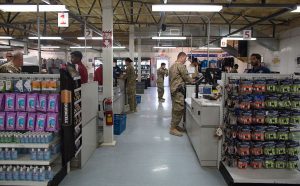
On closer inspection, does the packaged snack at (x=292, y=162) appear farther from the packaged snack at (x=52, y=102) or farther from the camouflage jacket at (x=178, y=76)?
the packaged snack at (x=52, y=102)

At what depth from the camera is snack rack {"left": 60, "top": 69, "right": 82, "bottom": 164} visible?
391 cm

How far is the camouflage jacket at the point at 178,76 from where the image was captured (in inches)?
270

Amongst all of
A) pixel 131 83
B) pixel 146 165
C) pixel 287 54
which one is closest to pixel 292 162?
pixel 146 165

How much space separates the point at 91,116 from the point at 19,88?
65.6 inches

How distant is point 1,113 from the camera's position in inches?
154

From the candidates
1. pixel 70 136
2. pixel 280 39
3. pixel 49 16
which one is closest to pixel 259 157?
pixel 70 136

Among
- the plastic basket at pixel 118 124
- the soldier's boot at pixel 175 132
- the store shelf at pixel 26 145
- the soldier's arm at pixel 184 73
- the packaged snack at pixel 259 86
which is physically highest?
the soldier's arm at pixel 184 73

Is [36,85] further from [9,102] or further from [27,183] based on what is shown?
[27,183]

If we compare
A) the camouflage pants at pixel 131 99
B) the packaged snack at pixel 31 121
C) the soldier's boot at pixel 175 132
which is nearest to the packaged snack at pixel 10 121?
the packaged snack at pixel 31 121

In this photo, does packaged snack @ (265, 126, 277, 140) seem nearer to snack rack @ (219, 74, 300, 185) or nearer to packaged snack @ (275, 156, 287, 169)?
snack rack @ (219, 74, 300, 185)

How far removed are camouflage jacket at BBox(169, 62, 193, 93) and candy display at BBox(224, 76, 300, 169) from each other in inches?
102

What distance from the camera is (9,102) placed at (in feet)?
12.9

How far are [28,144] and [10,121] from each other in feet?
1.48

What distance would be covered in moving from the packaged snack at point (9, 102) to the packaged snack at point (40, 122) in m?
0.38
